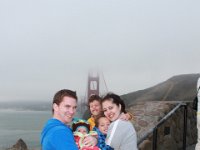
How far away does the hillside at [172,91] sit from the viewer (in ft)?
49.2

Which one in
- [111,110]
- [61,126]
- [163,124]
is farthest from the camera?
[163,124]

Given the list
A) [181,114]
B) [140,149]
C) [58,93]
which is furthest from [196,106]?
[181,114]

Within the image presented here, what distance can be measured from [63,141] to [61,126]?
0.12 meters

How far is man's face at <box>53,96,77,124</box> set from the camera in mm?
2098

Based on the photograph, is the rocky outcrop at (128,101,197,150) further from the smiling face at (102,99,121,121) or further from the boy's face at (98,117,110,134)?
the smiling face at (102,99,121,121)

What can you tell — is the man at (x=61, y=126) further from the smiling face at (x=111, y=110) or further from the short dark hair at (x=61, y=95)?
the smiling face at (x=111, y=110)

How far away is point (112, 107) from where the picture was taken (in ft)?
8.53

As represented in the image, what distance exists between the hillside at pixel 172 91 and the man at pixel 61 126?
1216cm

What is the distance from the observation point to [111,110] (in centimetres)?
260

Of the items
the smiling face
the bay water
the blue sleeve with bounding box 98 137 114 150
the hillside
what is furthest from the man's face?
the bay water

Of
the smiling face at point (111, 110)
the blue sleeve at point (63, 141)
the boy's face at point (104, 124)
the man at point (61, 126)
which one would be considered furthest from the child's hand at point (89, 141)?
the boy's face at point (104, 124)

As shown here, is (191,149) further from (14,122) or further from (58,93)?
(14,122)

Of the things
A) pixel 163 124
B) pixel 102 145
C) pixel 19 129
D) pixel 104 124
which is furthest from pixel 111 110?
pixel 19 129

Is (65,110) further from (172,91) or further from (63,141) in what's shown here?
(172,91)
